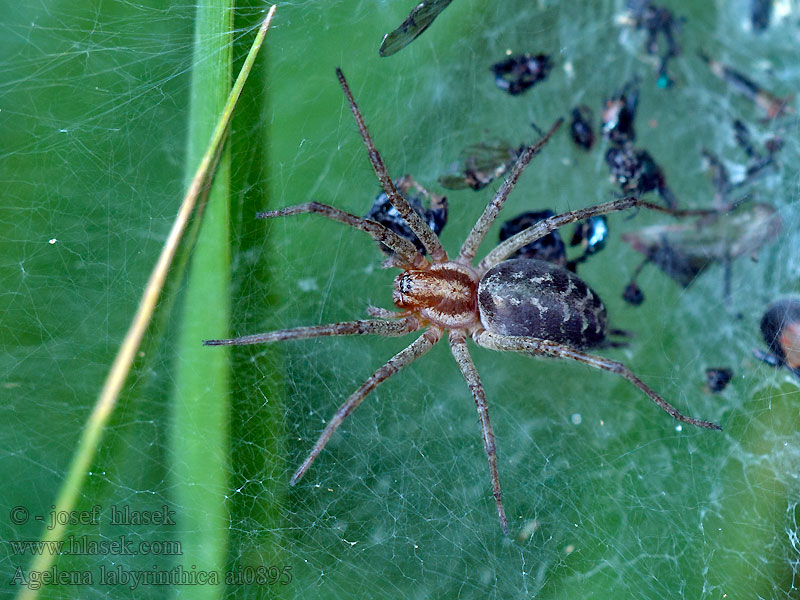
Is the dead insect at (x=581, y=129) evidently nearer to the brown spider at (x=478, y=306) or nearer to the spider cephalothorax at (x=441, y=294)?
the brown spider at (x=478, y=306)

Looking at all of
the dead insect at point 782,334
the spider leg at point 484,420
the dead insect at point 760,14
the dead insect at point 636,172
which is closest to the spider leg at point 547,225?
the dead insect at point 636,172

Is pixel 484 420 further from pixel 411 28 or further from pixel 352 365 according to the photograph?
pixel 411 28

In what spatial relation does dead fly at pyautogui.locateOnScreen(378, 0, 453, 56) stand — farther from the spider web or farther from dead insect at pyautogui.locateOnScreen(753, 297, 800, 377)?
dead insect at pyautogui.locateOnScreen(753, 297, 800, 377)

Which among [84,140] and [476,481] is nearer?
[84,140]

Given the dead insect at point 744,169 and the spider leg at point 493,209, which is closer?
the spider leg at point 493,209

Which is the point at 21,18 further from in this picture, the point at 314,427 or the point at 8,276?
the point at 314,427

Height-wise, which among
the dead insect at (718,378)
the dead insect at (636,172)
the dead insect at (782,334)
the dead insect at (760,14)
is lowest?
the dead insect at (718,378)

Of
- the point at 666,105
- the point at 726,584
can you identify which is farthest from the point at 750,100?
the point at 726,584
